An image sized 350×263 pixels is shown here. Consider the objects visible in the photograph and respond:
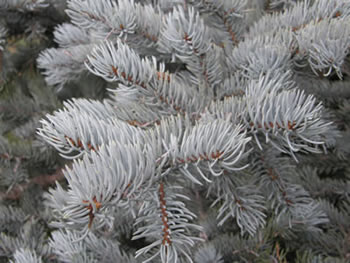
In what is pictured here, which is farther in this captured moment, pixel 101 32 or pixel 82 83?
pixel 82 83

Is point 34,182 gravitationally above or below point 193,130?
below

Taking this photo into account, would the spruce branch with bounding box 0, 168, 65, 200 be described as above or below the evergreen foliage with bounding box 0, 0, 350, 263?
below

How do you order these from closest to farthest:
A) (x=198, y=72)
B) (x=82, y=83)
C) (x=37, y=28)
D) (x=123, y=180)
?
1. (x=123, y=180)
2. (x=198, y=72)
3. (x=37, y=28)
4. (x=82, y=83)

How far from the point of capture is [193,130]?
13.3 inches

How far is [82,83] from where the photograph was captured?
872 millimetres

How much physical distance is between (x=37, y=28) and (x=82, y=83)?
0.17 meters

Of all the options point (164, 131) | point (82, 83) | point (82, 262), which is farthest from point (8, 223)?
point (164, 131)

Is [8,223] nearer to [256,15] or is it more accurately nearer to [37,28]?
[37,28]

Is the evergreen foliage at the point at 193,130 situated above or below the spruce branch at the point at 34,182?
above

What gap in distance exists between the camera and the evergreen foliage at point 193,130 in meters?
0.33

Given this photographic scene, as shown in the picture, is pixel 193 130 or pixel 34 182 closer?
pixel 193 130

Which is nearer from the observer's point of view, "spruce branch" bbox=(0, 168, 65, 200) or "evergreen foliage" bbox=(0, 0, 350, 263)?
"evergreen foliage" bbox=(0, 0, 350, 263)

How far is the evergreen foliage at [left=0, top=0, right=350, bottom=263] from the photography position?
332 mm

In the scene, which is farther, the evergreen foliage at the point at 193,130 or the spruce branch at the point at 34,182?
the spruce branch at the point at 34,182
